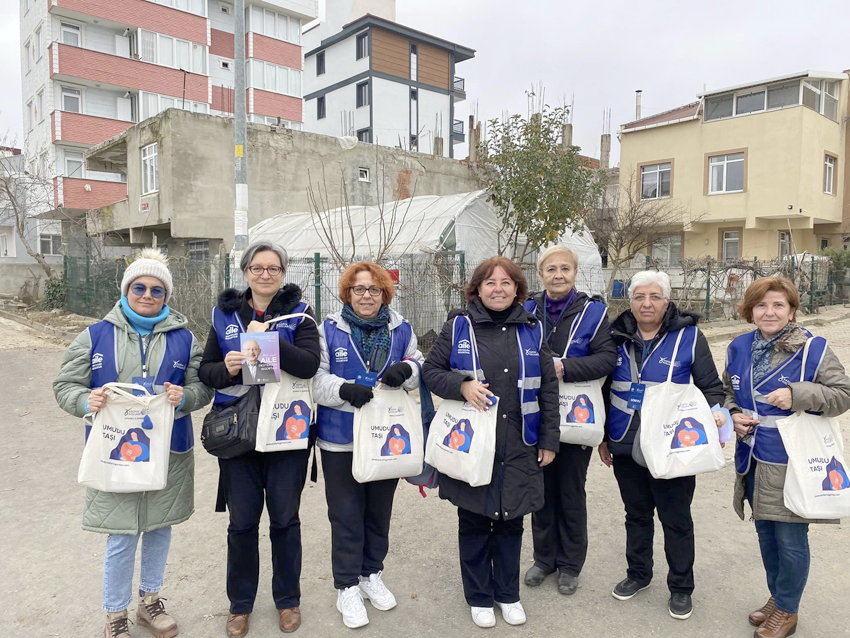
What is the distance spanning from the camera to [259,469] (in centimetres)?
299

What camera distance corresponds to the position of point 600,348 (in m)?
3.18

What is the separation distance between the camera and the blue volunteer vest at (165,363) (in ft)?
9.10

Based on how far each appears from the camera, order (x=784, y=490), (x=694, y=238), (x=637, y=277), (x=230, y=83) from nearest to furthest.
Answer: (x=784, y=490)
(x=637, y=277)
(x=694, y=238)
(x=230, y=83)

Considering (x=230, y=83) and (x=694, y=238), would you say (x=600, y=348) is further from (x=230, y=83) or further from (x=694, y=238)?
(x=230, y=83)

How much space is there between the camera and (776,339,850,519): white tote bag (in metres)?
2.65

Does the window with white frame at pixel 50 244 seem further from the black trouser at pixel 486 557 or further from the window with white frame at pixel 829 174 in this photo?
the window with white frame at pixel 829 174

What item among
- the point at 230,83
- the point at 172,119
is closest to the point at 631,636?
the point at 172,119

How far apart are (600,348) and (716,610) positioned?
4.88 ft

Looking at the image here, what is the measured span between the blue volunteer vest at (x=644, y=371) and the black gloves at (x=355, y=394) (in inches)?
53.0

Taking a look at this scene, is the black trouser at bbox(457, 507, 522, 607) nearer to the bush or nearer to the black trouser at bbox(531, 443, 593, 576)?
the black trouser at bbox(531, 443, 593, 576)

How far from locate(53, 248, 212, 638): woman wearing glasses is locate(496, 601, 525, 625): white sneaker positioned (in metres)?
1.65

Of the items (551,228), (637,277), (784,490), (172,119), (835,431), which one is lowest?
(784,490)

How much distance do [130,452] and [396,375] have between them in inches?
49.9

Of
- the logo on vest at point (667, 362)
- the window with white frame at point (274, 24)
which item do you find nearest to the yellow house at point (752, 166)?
the window with white frame at point (274, 24)
